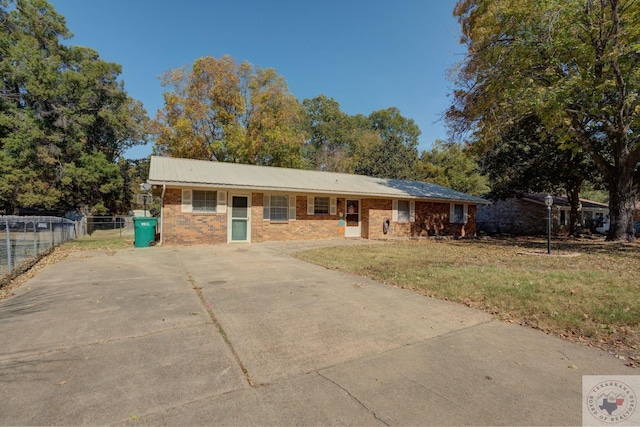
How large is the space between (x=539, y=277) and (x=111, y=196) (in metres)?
27.9

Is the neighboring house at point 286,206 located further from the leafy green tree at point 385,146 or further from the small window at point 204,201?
the leafy green tree at point 385,146

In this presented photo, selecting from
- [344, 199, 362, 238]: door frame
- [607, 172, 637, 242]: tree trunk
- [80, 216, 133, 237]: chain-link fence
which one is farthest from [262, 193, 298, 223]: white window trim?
[607, 172, 637, 242]: tree trunk

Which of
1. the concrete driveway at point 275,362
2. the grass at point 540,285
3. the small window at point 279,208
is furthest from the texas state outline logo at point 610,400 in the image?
the small window at point 279,208

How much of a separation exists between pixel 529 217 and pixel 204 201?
23.6 m

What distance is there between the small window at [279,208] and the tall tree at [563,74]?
975 cm

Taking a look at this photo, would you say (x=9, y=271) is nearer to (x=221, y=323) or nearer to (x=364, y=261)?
(x=221, y=323)

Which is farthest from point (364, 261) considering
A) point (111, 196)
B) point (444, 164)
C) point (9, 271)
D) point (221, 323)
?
point (444, 164)

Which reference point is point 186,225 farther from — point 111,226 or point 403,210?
point 111,226

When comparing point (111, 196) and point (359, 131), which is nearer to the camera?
point (111, 196)

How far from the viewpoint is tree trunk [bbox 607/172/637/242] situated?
585 inches

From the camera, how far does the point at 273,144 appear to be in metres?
25.3

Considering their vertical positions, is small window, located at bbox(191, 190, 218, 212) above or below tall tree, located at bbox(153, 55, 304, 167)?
below

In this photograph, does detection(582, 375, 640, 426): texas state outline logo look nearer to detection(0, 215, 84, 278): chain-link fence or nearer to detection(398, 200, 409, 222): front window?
detection(0, 215, 84, 278): chain-link fence

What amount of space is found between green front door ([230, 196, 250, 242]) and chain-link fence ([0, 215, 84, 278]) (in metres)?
5.82
